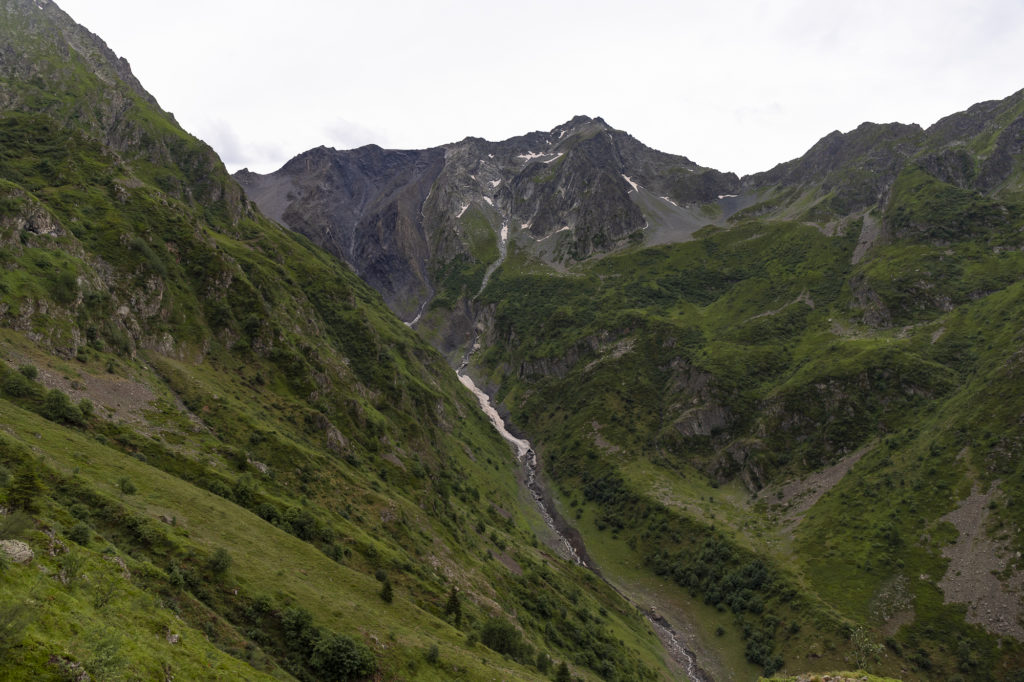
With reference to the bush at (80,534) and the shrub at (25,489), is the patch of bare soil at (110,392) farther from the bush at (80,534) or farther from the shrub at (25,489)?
the bush at (80,534)

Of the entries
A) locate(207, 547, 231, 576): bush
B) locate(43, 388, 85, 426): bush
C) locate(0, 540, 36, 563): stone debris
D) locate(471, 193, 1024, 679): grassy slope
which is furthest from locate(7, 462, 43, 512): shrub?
locate(471, 193, 1024, 679): grassy slope

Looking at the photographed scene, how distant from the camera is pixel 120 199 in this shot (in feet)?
279

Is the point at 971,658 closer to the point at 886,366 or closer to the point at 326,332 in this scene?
the point at 886,366

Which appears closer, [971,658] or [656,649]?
[971,658]

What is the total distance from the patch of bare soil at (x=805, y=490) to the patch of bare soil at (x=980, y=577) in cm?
2841

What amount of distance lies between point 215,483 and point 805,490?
446ft

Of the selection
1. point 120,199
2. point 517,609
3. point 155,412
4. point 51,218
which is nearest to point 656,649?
point 517,609

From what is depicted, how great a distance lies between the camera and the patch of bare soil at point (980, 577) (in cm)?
7944

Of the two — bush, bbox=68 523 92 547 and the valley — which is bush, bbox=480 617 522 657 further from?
bush, bbox=68 523 92 547

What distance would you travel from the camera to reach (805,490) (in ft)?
420

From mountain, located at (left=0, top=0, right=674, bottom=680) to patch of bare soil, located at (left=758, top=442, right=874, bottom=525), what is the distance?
2016 inches

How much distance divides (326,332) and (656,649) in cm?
9901

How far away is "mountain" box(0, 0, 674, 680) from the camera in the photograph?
84.2 feet

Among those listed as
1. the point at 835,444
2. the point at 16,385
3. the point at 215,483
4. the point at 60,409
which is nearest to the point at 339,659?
the point at 215,483
